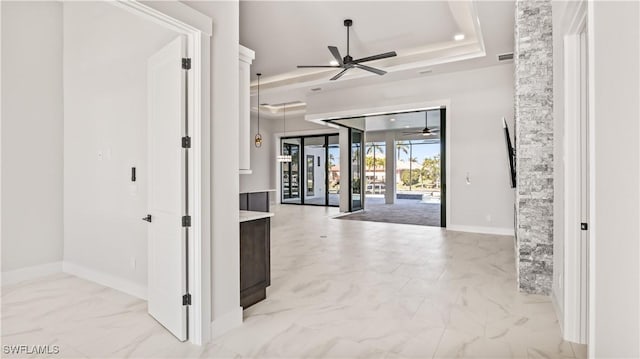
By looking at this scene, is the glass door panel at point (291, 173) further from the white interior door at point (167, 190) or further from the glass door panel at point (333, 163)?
the white interior door at point (167, 190)

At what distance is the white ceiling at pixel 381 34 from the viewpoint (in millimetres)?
4602

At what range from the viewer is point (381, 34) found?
18.2 ft

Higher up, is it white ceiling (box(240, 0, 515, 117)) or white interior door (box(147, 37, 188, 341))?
white ceiling (box(240, 0, 515, 117))

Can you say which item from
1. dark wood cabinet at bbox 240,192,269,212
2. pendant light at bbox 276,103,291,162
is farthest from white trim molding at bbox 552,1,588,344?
pendant light at bbox 276,103,291,162

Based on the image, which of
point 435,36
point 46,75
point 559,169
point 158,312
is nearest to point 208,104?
point 158,312

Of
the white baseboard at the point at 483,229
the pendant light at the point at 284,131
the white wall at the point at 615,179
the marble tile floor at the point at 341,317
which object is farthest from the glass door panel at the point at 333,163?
the white wall at the point at 615,179

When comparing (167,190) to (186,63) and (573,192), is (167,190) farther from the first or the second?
(573,192)

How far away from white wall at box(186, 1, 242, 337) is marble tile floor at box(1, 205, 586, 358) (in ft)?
0.79

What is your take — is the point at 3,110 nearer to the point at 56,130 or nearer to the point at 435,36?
the point at 56,130

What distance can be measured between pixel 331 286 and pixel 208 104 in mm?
2168

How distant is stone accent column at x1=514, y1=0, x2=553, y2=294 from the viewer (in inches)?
124

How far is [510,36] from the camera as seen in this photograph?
199 inches

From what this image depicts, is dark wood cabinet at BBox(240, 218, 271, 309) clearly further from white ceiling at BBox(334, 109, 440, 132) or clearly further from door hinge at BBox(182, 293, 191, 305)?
white ceiling at BBox(334, 109, 440, 132)

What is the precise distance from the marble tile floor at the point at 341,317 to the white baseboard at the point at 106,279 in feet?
0.22
